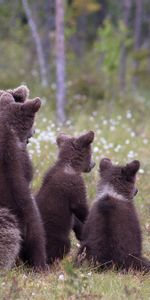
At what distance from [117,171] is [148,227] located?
6.84 feet

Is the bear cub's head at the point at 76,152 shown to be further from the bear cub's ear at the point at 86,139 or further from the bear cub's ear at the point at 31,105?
the bear cub's ear at the point at 31,105

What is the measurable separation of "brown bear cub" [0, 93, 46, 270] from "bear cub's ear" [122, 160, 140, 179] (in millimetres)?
944

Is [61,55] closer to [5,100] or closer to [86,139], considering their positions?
[86,139]

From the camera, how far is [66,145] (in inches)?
303

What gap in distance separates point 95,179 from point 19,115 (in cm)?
413

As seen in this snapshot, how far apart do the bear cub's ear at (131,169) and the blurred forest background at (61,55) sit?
10.9 metres

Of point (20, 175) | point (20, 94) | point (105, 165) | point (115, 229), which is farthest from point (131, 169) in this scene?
point (20, 94)

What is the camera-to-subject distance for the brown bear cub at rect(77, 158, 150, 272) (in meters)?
7.03

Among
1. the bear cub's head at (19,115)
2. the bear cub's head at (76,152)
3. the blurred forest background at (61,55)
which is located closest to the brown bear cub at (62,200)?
the bear cub's head at (76,152)

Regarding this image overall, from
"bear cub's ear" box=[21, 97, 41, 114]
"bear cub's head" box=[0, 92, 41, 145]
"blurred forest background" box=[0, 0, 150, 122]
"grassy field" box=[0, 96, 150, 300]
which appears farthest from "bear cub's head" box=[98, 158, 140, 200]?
"blurred forest background" box=[0, 0, 150, 122]

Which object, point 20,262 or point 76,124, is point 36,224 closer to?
point 20,262

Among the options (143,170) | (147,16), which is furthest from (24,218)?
(147,16)

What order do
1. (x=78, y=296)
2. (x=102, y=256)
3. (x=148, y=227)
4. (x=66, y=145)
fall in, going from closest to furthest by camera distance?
(x=78, y=296)
(x=102, y=256)
(x=66, y=145)
(x=148, y=227)

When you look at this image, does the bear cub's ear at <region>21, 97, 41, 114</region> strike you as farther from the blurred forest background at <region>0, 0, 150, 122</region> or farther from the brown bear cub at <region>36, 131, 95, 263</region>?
the blurred forest background at <region>0, 0, 150, 122</region>
